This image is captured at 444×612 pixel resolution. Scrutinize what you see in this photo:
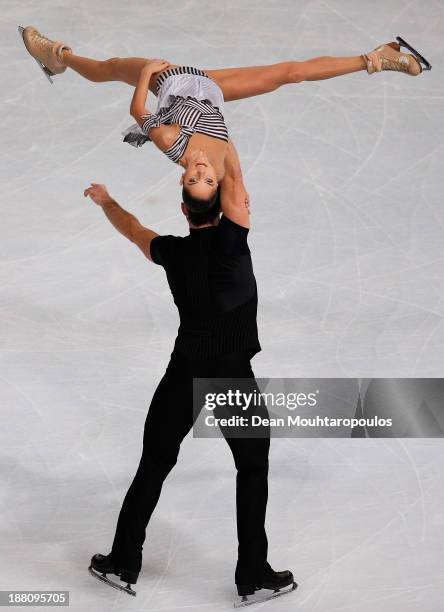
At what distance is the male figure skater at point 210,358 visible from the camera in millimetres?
4629

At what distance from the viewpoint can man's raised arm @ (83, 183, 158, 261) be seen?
16.0 ft

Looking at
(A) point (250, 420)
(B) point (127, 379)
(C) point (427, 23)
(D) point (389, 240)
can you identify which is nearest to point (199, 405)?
(A) point (250, 420)

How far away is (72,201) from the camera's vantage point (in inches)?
330

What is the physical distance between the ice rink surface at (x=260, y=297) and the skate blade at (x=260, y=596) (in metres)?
0.06

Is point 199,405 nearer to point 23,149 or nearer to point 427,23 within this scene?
point 23,149

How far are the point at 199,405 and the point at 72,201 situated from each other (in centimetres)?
393

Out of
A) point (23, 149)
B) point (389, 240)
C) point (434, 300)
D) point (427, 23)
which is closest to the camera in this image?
point (434, 300)

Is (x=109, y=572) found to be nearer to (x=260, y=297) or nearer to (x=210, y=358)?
(x=210, y=358)

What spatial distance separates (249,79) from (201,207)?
1.74 metres

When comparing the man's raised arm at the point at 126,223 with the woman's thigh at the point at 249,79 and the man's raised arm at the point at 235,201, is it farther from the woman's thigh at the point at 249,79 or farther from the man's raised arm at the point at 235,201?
the woman's thigh at the point at 249,79

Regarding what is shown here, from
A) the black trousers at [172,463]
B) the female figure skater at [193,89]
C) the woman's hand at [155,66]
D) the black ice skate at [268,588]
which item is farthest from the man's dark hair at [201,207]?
the black ice skate at [268,588]

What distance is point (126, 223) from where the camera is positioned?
4.96 metres

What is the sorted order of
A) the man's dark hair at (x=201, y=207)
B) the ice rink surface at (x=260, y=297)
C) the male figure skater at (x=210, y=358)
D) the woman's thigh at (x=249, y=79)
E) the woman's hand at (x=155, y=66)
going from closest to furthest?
the man's dark hair at (x=201, y=207)
the male figure skater at (x=210, y=358)
the ice rink surface at (x=260, y=297)
the woman's hand at (x=155, y=66)
the woman's thigh at (x=249, y=79)

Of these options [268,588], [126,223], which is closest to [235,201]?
[126,223]
